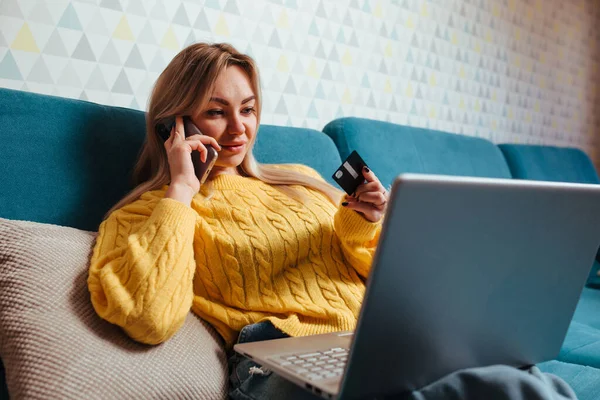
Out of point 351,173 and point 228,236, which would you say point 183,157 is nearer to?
point 228,236

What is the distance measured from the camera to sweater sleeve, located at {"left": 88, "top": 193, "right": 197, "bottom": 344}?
0.94 metres

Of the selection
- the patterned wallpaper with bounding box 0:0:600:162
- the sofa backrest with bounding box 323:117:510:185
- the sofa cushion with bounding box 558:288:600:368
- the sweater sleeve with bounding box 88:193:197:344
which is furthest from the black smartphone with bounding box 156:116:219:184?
the sofa cushion with bounding box 558:288:600:368

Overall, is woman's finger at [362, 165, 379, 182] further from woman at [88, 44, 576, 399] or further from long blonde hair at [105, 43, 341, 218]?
long blonde hair at [105, 43, 341, 218]

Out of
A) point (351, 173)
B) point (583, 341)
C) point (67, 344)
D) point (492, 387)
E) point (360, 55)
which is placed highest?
point (360, 55)

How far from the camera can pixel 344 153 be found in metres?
1.83

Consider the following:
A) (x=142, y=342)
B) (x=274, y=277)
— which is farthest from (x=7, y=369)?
(x=274, y=277)

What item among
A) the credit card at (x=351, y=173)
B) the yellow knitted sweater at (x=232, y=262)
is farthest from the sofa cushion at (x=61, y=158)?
the credit card at (x=351, y=173)

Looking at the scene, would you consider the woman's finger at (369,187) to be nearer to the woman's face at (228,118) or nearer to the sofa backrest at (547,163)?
the woman's face at (228,118)

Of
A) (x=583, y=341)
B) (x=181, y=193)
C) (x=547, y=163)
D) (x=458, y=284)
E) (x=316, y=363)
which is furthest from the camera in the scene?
(x=547, y=163)

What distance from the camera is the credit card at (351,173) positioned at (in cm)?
121

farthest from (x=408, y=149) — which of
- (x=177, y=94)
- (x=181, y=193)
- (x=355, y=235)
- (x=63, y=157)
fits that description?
(x=63, y=157)

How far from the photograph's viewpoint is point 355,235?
131 cm

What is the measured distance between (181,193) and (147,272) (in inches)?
8.0

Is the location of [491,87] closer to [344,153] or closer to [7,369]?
[344,153]
